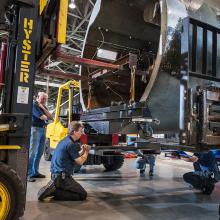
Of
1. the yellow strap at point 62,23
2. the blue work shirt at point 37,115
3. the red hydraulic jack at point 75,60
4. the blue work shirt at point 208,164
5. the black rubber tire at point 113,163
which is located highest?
the yellow strap at point 62,23

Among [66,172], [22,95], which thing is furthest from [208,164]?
[22,95]

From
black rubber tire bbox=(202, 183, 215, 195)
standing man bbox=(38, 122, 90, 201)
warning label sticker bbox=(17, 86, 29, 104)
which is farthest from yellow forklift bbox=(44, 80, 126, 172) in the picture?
black rubber tire bbox=(202, 183, 215, 195)

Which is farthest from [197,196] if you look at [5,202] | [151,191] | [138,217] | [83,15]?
[83,15]

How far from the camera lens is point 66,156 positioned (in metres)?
4.45

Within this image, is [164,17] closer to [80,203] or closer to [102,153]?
[102,153]

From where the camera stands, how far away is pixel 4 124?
2994 mm

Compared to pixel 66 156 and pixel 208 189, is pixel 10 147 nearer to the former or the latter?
pixel 66 156

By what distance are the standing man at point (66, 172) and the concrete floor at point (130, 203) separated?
0.53 ft

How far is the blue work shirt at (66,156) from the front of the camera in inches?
A: 173

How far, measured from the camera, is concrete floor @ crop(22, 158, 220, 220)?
3.65m

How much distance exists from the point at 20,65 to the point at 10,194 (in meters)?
1.33

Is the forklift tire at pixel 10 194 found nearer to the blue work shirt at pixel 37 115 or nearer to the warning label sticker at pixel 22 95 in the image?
the warning label sticker at pixel 22 95

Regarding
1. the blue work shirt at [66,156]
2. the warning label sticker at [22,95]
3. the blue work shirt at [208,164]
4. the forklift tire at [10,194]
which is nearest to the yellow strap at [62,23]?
the warning label sticker at [22,95]

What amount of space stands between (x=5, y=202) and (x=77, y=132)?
1.88 metres
